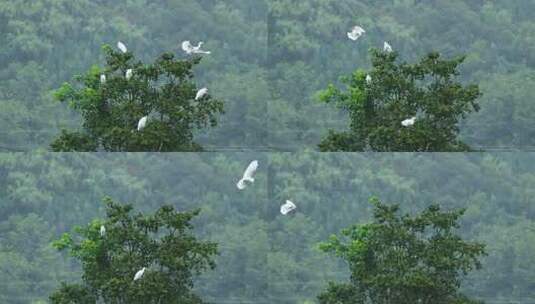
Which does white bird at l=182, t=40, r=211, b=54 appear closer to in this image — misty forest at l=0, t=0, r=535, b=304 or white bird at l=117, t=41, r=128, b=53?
misty forest at l=0, t=0, r=535, b=304

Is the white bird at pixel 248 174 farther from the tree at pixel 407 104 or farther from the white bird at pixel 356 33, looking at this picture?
the white bird at pixel 356 33

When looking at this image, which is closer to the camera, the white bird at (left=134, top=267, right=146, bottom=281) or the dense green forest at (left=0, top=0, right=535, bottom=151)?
the white bird at (left=134, top=267, right=146, bottom=281)

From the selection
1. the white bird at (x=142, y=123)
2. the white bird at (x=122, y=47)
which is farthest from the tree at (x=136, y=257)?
the white bird at (x=122, y=47)

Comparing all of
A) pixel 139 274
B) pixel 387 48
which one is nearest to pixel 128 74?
pixel 139 274

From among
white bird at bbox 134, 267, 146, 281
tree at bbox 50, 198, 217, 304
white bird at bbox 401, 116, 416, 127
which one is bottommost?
white bird at bbox 134, 267, 146, 281

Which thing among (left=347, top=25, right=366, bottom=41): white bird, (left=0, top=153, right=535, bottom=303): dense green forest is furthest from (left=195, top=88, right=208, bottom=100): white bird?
(left=347, top=25, right=366, bottom=41): white bird

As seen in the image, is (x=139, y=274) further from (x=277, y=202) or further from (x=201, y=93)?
(x=201, y=93)
